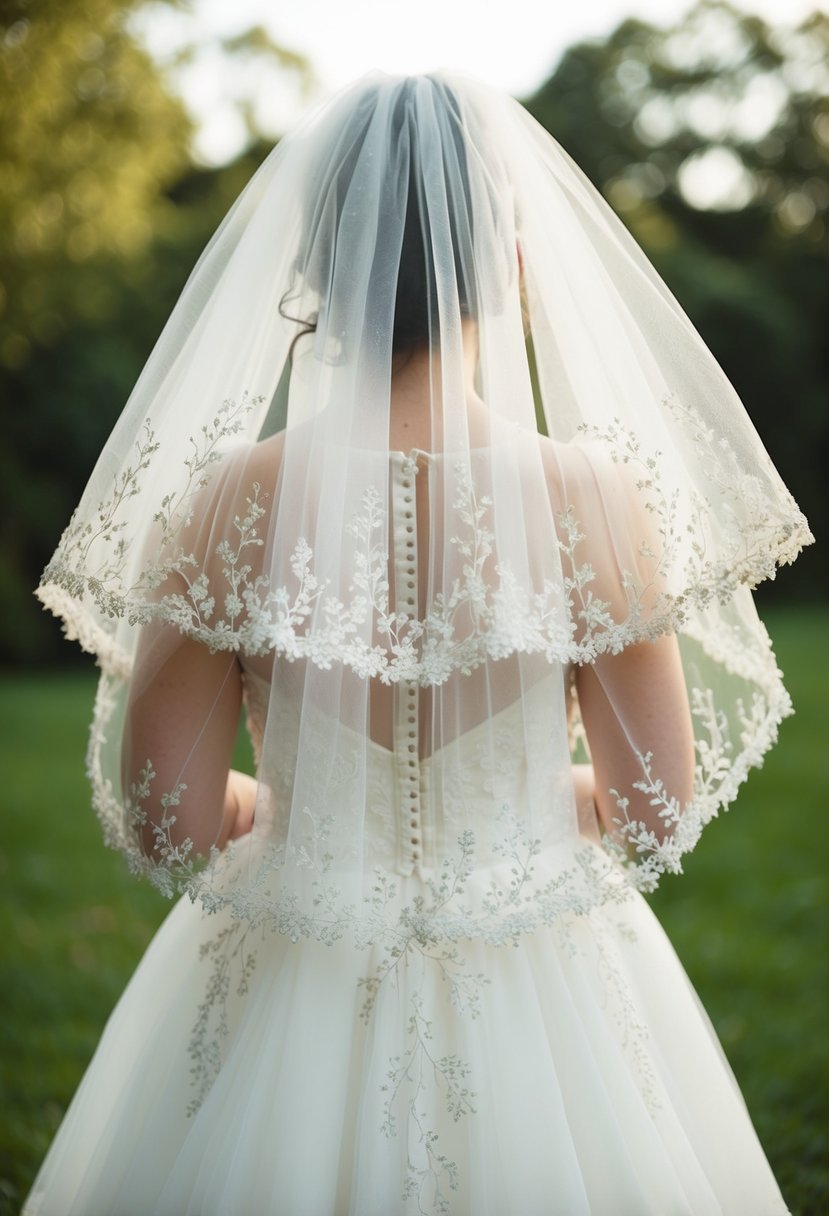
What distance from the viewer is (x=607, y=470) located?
166cm

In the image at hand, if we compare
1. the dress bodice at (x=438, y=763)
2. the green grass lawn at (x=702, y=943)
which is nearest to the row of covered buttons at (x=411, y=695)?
the dress bodice at (x=438, y=763)

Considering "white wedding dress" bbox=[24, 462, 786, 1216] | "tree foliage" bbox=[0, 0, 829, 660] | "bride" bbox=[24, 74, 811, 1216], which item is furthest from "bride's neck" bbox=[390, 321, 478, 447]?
"tree foliage" bbox=[0, 0, 829, 660]

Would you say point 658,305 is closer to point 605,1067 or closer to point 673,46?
point 605,1067

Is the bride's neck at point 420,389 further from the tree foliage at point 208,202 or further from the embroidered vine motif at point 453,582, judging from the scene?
the tree foliage at point 208,202

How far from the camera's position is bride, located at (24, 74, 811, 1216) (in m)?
1.60

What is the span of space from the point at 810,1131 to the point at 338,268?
273 cm

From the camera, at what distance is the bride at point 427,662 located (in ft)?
5.24

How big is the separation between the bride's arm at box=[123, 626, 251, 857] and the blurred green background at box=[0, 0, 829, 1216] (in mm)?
1531

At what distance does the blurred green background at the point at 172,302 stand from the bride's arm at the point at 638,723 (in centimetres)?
163

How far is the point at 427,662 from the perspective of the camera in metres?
1.54

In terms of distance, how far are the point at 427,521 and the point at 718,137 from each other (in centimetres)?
2375

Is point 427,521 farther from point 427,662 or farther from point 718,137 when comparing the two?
point 718,137

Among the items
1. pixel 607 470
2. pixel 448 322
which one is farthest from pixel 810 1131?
pixel 448 322

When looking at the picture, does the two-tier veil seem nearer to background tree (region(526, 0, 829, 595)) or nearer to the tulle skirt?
the tulle skirt
